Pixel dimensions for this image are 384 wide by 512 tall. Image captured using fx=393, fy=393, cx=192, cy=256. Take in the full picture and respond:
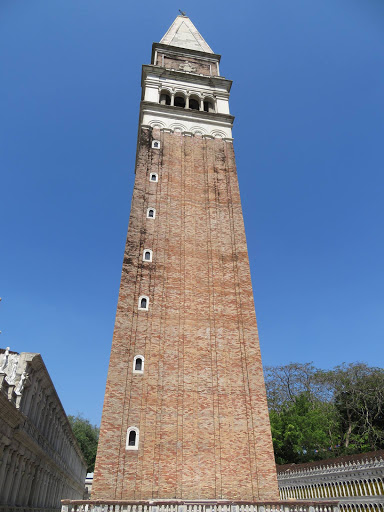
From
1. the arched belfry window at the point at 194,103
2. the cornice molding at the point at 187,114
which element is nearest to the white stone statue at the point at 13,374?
the cornice molding at the point at 187,114

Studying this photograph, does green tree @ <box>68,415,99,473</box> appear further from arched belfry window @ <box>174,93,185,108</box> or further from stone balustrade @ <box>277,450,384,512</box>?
arched belfry window @ <box>174,93,185,108</box>

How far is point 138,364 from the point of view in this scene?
21.0 metres

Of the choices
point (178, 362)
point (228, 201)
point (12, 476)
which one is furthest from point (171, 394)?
point (228, 201)

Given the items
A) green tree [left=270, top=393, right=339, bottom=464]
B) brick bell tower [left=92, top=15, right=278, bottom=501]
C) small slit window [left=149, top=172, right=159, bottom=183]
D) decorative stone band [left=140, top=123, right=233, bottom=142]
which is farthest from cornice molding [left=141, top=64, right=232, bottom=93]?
green tree [left=270, top=393, right=339, bottom=464]

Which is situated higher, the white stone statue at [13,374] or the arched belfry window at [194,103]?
the arched belfry window at [194,103]

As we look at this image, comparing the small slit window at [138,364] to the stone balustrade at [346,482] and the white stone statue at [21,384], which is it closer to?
the white stone statue at [21,384]

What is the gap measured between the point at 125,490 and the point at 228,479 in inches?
192

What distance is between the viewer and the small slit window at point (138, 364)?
68.1ft

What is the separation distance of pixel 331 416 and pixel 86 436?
39.5m

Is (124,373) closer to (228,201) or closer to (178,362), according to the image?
(178,362)

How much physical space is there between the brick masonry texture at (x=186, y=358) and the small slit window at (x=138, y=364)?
269 millimetres

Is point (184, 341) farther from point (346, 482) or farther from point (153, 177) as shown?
point (153, 177)

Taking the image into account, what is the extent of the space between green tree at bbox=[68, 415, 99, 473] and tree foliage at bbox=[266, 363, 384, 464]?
32367 millimetres

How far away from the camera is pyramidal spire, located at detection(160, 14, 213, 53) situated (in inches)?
1703
